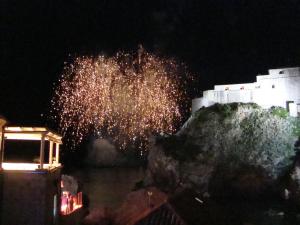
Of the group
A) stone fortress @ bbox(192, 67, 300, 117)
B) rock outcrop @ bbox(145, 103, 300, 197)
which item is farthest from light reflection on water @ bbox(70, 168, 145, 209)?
stone fortress @ bbox(192, 67, 300, 117)

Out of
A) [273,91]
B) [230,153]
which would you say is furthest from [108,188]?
[273,91]

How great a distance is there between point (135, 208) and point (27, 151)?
16.4m

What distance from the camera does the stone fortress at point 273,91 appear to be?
3500 cm

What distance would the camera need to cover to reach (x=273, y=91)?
35.8 metres

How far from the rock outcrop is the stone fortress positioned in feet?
6.73

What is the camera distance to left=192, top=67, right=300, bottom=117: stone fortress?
35.0m

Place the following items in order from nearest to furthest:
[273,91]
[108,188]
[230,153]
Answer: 1. [230,153]
2. [273,91]
3. [108,188]

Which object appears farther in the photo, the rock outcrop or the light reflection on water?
the light reflection on water

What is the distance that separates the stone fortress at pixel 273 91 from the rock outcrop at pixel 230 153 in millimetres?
2052

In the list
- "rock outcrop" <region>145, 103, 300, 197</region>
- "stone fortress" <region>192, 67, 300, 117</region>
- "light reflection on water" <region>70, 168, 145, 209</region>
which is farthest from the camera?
"stone fortress" <region>192, 67, 300, 117</region>

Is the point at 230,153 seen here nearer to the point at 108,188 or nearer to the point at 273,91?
the point at 273,91

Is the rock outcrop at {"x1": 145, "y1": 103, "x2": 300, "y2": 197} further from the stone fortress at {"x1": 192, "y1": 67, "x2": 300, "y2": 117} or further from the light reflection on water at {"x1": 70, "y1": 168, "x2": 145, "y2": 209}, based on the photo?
the light reflection on water at {"x1": 70, "y1": 168, "x2": 145, "y2": 209}

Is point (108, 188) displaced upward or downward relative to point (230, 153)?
downward

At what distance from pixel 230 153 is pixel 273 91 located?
9002 millimetres
